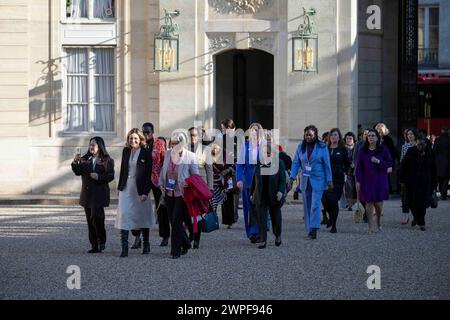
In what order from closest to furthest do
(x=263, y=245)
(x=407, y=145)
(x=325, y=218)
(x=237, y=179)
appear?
(x=263, y=245), (x=237, y=179), (x=407, y=145), (x=325, y=218)

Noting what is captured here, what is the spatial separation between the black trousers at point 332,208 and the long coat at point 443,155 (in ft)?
28.4

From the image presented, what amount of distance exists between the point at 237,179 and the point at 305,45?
29.4ft

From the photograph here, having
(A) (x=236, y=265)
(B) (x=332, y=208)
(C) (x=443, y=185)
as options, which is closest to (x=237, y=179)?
(B) (x=332, y=208)

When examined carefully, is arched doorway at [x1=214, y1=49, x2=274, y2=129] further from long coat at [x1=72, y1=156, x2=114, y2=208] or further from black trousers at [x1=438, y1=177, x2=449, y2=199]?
long coat at [x1=72, y1=156, x2=114, y2=208]

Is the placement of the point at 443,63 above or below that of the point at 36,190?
above

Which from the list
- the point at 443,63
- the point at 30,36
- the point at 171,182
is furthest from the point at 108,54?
the point at 443,63

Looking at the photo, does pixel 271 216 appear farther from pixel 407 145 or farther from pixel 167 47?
pixel 167 47

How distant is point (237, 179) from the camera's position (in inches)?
747

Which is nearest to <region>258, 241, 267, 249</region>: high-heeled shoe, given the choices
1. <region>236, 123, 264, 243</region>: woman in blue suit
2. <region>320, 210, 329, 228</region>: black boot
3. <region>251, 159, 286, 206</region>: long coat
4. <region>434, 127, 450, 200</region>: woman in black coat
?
<region>236, 123, 264, 243</region>: woman in blue suit
